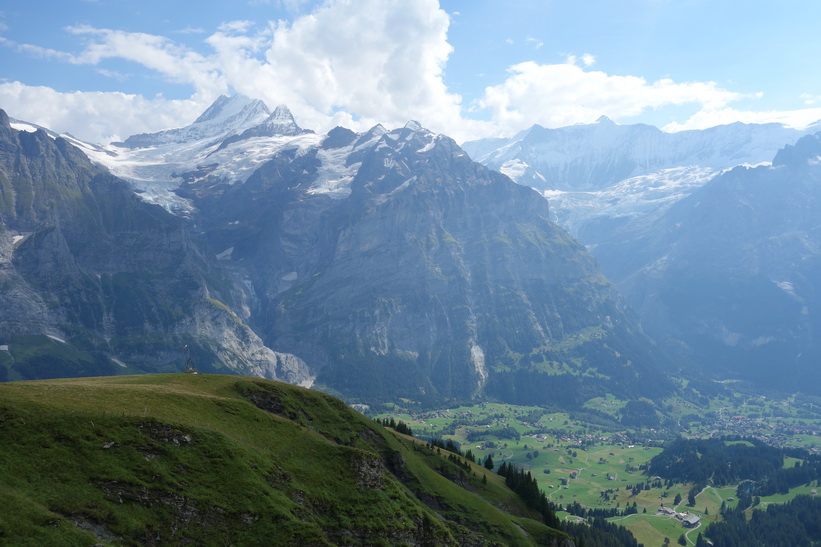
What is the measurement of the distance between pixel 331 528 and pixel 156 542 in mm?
25154

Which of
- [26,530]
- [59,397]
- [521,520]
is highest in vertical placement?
[59,397]

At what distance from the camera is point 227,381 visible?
114 metres

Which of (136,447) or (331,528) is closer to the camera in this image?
(136,447)

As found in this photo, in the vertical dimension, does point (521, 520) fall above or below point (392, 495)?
below

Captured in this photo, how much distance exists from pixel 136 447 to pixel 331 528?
28.2m

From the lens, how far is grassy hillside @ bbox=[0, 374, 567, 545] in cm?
5903

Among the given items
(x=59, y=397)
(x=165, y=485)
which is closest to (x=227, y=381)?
(x=59, y=397)

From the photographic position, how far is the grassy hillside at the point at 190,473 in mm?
59031

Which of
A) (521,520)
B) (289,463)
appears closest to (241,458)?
(289,463)

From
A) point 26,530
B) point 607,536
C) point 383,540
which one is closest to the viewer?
point 26,530

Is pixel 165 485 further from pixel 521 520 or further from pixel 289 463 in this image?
pixel 521 520

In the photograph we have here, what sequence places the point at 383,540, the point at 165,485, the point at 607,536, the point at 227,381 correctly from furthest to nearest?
the point at 607,536 → the point at 227,381 → the point at 383,540 → the point at 165,485

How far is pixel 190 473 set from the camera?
7138 cm

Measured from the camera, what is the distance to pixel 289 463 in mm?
87188
